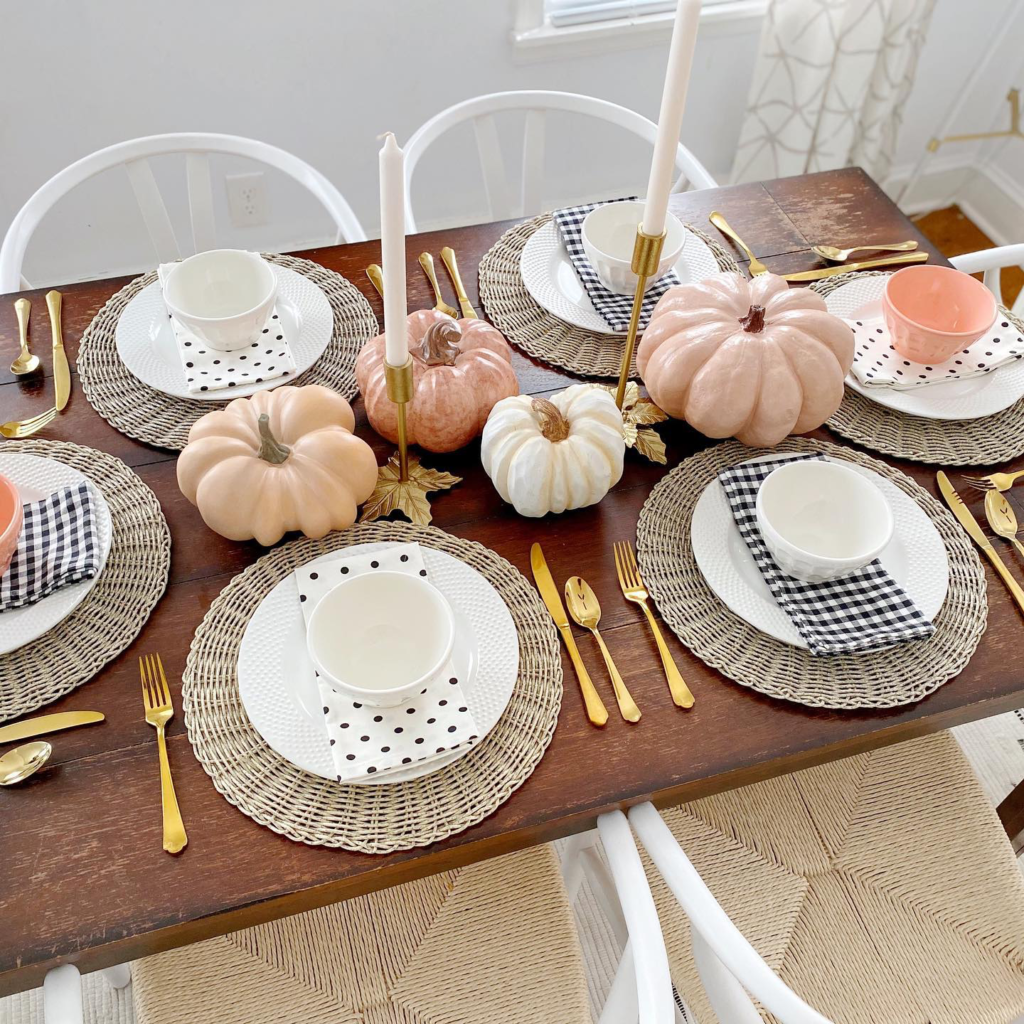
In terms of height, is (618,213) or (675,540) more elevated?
(618,213)

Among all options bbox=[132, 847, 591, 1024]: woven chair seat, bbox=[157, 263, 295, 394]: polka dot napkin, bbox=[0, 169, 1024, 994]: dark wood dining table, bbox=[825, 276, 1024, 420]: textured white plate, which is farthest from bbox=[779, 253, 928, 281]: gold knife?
bbox=[132, 847, 591, 1024]: woven chair seat

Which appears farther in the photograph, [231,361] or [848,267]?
[848,267]

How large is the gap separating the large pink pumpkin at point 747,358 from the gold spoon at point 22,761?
0.74 meters

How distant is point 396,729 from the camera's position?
888 mm

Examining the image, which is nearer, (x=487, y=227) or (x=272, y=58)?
(x=487, y=227)

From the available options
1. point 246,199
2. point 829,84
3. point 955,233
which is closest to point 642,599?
point 246,199

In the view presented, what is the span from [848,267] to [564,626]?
73cm

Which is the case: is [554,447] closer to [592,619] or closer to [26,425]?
[592,619]

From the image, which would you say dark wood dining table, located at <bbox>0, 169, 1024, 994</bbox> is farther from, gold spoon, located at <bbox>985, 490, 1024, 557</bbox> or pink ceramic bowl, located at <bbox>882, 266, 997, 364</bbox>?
pink ceramic bowl, located at <bbox>882, 266, 997, 364</bbox>

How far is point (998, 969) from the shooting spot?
3.55 feet

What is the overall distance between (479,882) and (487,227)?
0.89m

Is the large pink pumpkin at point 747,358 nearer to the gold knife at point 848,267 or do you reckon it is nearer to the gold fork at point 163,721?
the gold knife at point 848,267

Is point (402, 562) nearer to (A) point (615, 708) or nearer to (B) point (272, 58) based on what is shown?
(A) point (615, 708)

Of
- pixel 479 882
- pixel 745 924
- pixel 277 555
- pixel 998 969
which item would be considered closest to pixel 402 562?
pixel 277 555
